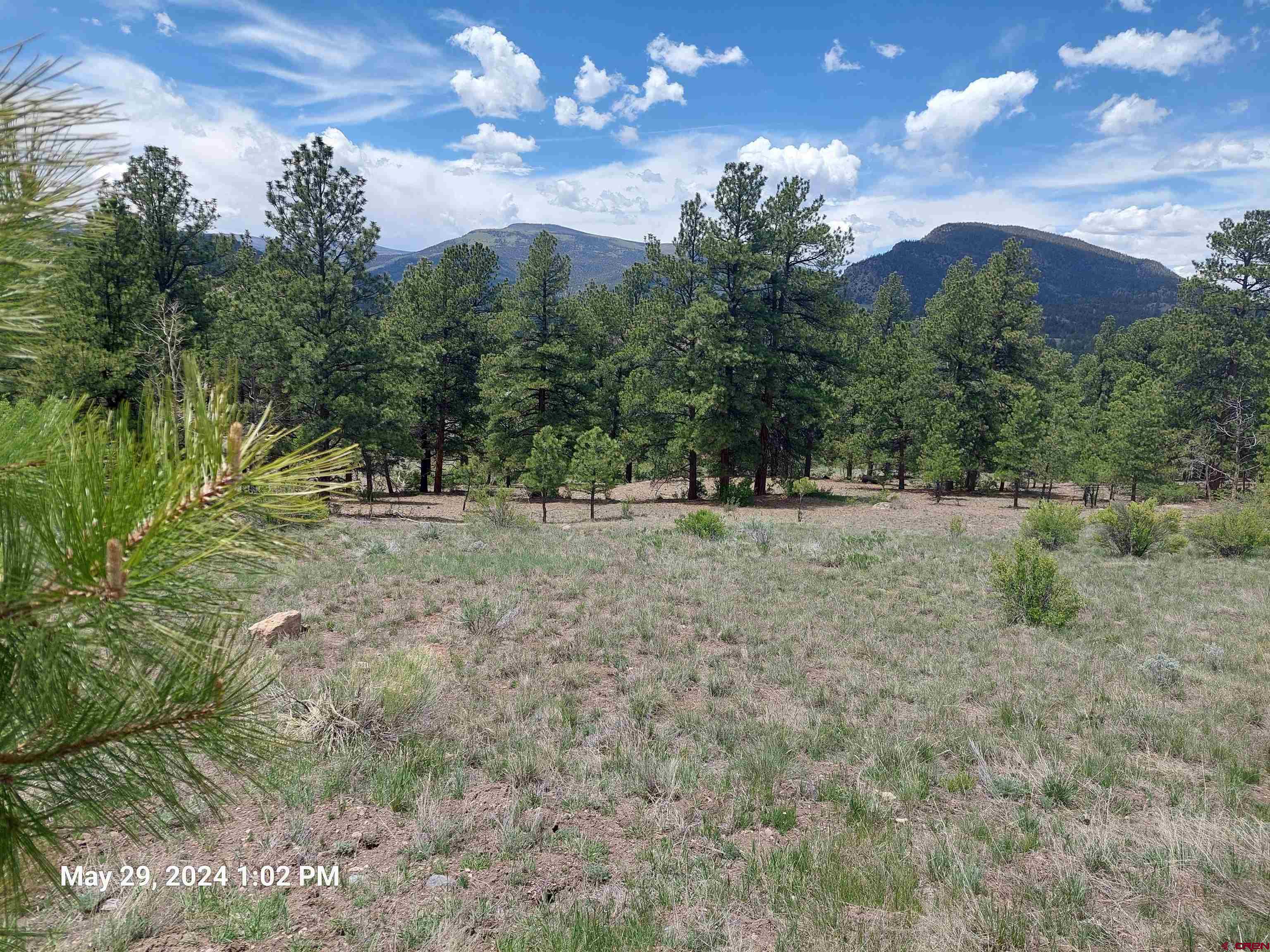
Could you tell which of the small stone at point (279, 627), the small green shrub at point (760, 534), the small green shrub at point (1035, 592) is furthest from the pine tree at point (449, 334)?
the small green shrub at point (1035, 592)

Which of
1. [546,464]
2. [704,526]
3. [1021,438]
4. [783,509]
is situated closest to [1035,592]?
[704,526]

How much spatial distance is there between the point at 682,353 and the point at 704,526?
42.7 feet

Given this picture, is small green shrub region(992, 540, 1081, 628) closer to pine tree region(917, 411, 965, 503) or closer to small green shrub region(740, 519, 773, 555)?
small green shrub region(740, 519, 773, 555)

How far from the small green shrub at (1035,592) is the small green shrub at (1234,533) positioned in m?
9.71

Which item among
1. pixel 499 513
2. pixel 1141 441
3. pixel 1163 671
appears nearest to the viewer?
pixel 1163 671

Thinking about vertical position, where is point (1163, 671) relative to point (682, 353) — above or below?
below

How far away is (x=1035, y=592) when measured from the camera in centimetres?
911

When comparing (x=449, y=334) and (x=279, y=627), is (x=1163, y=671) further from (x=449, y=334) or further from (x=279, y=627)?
(x=449, y=334)

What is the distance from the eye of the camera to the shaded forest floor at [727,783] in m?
3.05

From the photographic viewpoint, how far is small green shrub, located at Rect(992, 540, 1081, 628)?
8836 mm

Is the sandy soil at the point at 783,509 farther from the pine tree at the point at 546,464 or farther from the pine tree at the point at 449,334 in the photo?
the pine tree at the point at 449,334

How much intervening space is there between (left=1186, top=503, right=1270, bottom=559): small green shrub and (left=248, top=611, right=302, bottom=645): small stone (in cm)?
2022

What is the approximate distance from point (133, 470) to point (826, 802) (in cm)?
466

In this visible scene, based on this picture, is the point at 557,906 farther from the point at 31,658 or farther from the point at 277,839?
the point at 31,658
